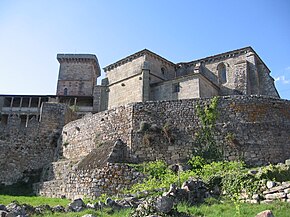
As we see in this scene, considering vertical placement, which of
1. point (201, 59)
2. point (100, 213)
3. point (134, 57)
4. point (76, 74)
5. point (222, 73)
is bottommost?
point (100, 213)

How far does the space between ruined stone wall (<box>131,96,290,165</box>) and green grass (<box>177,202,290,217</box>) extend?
748 cm

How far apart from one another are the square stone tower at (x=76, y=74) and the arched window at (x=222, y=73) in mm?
21455

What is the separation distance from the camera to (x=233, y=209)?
8625mm

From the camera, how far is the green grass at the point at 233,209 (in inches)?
314

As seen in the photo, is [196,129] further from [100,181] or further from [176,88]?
[176,88]

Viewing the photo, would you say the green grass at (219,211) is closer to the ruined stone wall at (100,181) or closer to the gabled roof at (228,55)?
the ruined stone wall at (100,181)

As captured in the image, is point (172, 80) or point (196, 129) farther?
point (172, 80)

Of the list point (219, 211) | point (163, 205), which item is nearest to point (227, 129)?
point (219, 211)

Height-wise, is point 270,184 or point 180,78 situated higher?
point 180,78

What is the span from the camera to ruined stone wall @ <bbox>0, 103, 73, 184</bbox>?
22562 millimetres

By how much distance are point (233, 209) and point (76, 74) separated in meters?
44.8

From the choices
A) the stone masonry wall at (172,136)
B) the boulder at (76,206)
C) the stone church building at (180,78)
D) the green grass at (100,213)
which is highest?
the stone church building at (180,78)

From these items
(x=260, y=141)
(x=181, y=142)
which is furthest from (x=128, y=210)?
(x=260, y=141)

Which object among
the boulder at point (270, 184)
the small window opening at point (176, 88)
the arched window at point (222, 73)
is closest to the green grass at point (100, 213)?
the boulder at point (270, 184)
